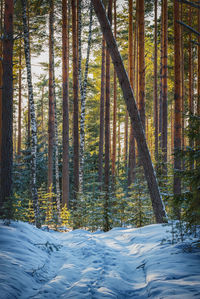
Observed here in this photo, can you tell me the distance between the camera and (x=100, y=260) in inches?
147

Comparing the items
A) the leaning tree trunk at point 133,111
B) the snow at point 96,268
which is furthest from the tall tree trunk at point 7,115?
the leaning tree trunk at point 133,111

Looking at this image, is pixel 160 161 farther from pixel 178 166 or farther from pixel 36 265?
pixel 36 265

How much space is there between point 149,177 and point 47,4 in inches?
473

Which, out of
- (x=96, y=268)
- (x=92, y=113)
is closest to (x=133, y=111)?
(x=96, y=268)

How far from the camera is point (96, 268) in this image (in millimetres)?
3336

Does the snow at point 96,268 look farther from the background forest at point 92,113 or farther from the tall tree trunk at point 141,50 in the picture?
the tall tree trunk at point 141,50

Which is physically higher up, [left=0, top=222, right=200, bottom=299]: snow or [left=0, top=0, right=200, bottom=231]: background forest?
[left=0, top=0, right=200, bottom=231]: background forest

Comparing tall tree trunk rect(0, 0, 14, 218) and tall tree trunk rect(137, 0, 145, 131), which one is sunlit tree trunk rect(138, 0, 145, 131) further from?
tall tree trunk rect(0, 0, 14, 218)

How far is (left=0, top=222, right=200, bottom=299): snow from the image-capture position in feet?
7.91

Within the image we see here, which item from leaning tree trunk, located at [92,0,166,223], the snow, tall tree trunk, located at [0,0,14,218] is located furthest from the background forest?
the snow

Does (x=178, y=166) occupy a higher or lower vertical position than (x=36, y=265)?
higher

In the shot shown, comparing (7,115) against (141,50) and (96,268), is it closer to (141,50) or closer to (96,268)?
(96,268)

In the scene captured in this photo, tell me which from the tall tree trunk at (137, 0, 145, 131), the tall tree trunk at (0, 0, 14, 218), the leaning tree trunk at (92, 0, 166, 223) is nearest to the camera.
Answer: the leaning tree trunk at (92, 0, 166, 223)

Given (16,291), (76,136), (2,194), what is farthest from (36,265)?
(76,136)
